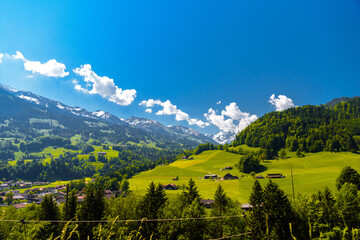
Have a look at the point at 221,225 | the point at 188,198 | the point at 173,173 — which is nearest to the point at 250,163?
the point at 173,173

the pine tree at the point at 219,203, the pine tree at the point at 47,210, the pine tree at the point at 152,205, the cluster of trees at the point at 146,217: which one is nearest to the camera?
the cluster of trees at the point at 146,217

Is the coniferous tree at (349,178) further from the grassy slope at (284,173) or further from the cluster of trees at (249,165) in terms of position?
the cluster of trees at (249,165)

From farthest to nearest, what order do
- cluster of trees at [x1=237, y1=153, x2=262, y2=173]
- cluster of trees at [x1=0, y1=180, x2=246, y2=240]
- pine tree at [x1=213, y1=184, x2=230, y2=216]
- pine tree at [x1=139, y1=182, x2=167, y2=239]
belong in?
cluster of trees at [x1=237, y1=153, x2=262, y2=173]
pine tree at [x1=213, y1=184, x2=230, y2=216]
pine tree at [x1=139, y1=182, x2=167, y2=239]
cluster of trees at [x1=0, y1=180, x2=246, y2=240]

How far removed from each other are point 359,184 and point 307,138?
113 metres

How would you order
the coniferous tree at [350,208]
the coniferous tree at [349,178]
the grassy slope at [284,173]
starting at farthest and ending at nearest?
1. the grassy slope at [284,173]
2. the coniferous tree at [349,178]
3. the coniferous tree at [350,208]

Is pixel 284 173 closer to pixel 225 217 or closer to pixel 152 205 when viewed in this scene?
pixel 225 217

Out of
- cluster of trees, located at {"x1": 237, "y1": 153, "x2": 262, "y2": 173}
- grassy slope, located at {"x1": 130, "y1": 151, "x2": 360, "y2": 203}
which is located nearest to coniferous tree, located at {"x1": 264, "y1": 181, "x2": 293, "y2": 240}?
grassy slope, located at {"x1": 130, "y1": 151, "x2": 360, "y2": 203}

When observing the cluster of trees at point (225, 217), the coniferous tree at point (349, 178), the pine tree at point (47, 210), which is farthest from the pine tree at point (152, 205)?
the coniferous tree at point (349, 178)

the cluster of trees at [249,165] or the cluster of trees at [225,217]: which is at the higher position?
the cluster of trees at [249,165]

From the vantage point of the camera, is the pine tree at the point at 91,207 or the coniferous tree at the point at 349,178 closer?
the pine tree at the point at 91,207

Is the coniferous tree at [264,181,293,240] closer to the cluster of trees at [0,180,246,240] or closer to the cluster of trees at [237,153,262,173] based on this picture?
the cluster of trees at [0,180,246,240]

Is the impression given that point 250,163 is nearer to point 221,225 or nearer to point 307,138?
point 307,138

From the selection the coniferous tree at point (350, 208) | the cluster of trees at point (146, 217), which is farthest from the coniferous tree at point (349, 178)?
the cluster of trees at point (146, 217)

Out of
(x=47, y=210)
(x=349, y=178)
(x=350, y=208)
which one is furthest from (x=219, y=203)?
(x=349, y=178)
